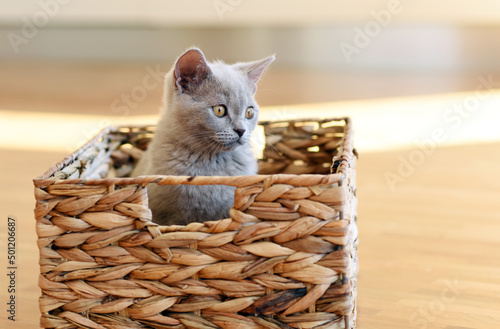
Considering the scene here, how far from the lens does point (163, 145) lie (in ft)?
4.14

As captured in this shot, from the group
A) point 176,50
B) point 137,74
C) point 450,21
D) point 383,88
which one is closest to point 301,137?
point 383,88

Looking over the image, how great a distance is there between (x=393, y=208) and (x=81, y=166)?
959mm

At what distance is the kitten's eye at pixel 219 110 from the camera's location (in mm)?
1201

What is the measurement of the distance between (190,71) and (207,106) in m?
0.08
